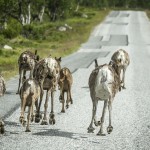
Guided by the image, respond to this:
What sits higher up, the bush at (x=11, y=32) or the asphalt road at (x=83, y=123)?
the bush at (x=11, y=32)

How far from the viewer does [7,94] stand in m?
19.9

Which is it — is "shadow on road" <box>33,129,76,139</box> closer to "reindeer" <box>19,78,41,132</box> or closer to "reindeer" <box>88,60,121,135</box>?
"reindeer" <box>19,78,41,132</box>

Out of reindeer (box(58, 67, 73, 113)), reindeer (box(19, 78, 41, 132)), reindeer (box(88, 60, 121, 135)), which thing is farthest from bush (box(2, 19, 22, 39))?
reindeer (box(88, 60, 121, 135))

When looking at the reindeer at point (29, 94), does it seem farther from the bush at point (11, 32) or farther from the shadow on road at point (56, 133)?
the bush at point (11, 32)

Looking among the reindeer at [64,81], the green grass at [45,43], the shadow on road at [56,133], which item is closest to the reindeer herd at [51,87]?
the shadow on road at [56,133]

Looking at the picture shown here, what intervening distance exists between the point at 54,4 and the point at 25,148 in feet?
214

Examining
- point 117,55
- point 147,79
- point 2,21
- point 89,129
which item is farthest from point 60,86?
point 2,21

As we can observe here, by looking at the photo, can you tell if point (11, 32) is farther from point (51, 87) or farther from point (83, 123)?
point (83, 123)

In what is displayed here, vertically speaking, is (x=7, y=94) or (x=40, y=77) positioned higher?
(x=40, y=77)

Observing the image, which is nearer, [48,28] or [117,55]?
[117,55]

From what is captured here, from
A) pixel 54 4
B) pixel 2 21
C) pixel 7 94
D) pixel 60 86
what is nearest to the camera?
pixel 60 86

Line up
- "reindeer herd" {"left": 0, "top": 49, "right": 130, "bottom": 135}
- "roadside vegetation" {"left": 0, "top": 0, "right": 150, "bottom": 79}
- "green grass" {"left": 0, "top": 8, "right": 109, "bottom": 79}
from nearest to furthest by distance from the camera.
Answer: "reindeer herd" {"left": 0, "top": 49, "right": 130, "bottom": 135}
"green grass" {"left": 0, "top": 8, "right": 109, "bottom": 79}
"roadside vegetation" {"left": 0, "top": 0, "right": 150, "bottom": 79}

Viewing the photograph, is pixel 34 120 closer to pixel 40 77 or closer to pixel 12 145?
pixel 40 77

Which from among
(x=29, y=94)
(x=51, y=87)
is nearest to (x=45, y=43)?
(x=51, y=87)
